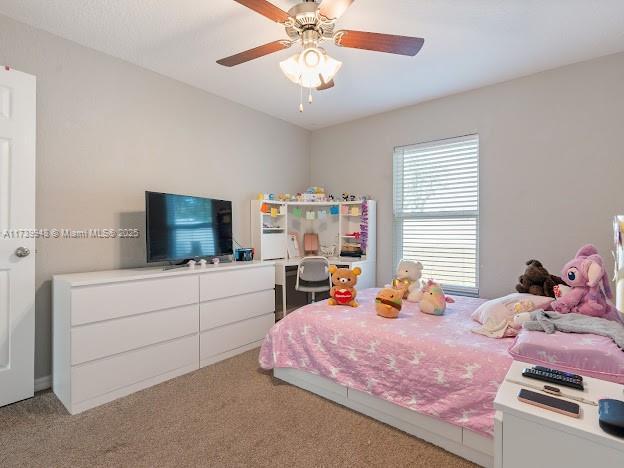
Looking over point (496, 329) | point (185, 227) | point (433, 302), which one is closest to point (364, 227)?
point (433, 302)

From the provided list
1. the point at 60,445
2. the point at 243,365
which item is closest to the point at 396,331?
the point at 243,365

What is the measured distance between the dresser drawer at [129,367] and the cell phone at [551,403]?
7.71 ft

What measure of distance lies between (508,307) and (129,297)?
2.54m

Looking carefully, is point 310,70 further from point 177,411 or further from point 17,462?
point 17,462

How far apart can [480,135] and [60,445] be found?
3.99 metres

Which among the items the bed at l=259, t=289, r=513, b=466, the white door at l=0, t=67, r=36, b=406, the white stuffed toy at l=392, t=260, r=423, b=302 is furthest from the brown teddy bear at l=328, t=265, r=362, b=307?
the white door at l=0, t=67, r=36, b=406

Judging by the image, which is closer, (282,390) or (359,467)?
(359,467)

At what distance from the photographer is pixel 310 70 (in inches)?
77.1

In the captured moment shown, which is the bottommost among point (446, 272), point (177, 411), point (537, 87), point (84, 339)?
point (177, 411)

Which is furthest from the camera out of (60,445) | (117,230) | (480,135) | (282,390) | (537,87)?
(480,135)

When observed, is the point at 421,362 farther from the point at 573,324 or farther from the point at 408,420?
the point at 573,324

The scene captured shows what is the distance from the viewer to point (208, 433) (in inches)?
72.9

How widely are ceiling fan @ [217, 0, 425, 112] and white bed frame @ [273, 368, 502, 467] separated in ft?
6.52

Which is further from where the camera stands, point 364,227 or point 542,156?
point 364,227
